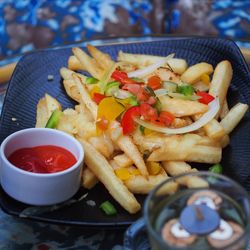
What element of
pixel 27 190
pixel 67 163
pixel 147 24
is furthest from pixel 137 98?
pixel 147 24

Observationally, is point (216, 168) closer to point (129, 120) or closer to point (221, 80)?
point (129, 120)

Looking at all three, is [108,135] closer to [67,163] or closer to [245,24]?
[67,163]

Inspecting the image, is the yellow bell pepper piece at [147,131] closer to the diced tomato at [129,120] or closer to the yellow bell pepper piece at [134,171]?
the diced tomato at [129,120]

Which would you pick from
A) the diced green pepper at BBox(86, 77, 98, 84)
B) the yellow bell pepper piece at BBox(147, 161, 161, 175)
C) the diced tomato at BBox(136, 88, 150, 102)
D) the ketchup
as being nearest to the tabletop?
the diced green pepper at BBox(86, 77, 98, 84)

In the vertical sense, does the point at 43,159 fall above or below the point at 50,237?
above

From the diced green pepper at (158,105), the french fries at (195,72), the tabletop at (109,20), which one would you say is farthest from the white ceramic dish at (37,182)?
the tabletop at (109,20)

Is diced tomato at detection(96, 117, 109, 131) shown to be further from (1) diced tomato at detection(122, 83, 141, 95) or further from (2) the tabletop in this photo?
(2) the tabletop

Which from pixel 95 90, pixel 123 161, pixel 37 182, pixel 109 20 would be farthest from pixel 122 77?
pixel 109 20
